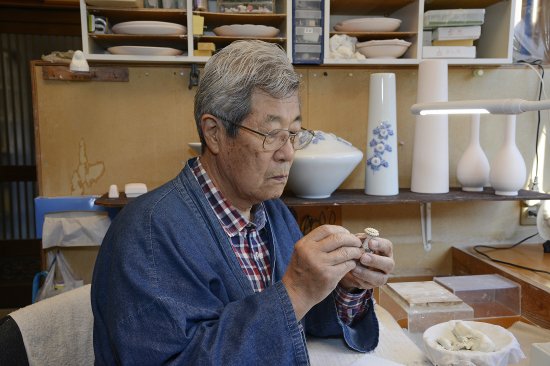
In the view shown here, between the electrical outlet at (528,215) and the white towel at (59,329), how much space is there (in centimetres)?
193

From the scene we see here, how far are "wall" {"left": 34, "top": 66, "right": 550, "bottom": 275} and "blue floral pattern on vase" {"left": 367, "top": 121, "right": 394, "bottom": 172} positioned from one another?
0.23 metres

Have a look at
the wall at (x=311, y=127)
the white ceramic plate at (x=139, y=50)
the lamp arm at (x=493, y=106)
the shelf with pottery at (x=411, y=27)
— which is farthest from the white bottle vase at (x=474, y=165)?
the white ceramic plate at (x=139, y=50)

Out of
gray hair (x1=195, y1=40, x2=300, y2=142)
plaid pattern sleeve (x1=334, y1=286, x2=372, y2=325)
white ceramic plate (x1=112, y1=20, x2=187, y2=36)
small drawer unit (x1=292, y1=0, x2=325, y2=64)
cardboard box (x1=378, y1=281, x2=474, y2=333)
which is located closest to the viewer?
gray hair (x1=195, y1=40, x2=300, y2=142)

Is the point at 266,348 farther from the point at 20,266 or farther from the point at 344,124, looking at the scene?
the point at 20,266

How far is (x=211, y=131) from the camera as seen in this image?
104 cm

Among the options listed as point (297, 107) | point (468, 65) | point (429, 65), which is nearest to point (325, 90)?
point (429, 65)

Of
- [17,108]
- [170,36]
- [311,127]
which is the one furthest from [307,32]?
[17,108]

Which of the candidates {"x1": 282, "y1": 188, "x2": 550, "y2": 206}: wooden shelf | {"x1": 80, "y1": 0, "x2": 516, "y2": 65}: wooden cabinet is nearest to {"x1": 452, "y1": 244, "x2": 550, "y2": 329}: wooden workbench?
{"x1": 282, "y1": 188, "x2": 550, "y2": 206}: wooden shelf

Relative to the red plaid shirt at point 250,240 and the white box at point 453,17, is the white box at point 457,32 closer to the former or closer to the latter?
the white box at point 453,17

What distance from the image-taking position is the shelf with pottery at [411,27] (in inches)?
73.4

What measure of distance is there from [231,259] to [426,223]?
4.61ft

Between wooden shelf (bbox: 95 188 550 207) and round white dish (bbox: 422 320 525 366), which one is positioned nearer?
round white dish (bbox: 422 320 525 366)

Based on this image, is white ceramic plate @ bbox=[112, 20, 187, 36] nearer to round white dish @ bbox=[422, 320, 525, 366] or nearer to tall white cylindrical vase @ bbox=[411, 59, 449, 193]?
tall white cylindrical vase @ bbox=[411, 59, 449, 193]

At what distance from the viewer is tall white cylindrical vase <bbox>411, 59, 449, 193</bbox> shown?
1.86 metres
